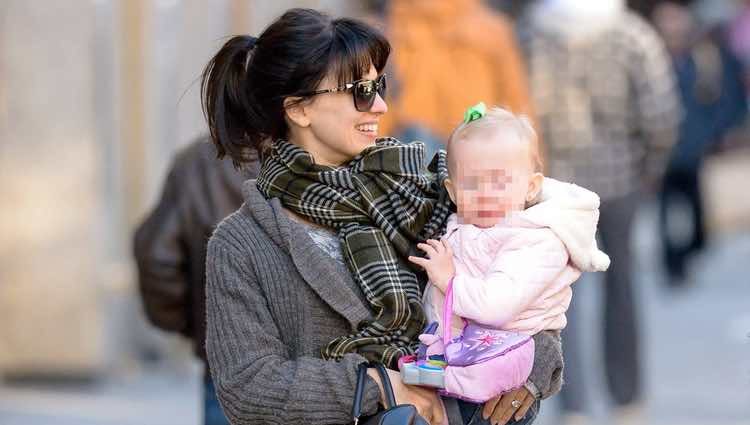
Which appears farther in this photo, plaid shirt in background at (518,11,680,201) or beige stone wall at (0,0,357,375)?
beige stone wall at (0,0,357,375)

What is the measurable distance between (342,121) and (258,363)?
57 centimetres

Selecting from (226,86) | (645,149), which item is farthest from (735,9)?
(226,86)

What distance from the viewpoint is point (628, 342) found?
7.53 metres

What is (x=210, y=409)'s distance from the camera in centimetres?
498

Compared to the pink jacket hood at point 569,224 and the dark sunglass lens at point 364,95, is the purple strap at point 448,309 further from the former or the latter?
the dark sunglass lens at point 364,95

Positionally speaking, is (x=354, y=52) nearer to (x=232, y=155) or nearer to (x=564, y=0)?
(x=232, y=155)

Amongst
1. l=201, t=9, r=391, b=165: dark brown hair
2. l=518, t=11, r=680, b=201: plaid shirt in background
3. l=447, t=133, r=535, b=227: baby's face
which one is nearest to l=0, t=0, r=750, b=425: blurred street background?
l=518, t=11, r=680, b=201: plaid shirt in background

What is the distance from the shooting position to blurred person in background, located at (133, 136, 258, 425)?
4793 millimetres

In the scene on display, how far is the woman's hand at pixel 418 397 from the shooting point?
3266 mm

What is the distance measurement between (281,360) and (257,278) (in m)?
0.18

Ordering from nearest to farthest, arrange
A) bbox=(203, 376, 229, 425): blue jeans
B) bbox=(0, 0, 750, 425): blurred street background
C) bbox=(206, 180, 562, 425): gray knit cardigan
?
bbox=(206, 180, 562, 425): gray knit cardigan → bbox=(203, 376, 229, 425): blue jeans → bbox=(0, 0, 750, 425): blurred street background

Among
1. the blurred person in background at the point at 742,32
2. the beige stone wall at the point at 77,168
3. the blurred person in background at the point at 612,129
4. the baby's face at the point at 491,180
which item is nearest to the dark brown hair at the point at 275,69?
A: the baby's face at the point at 491,180

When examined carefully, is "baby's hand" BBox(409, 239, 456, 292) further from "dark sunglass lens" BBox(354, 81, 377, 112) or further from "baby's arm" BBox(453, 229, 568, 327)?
"dark sunglass lens" BBox(354, 81, 377, 112)

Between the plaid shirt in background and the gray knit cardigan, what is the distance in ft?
13.9
